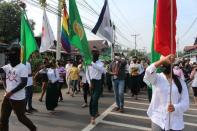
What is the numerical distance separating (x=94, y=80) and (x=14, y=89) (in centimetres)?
343

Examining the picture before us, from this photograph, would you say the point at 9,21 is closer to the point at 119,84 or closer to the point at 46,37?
the point at 46,37

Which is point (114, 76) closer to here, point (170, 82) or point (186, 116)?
point (186, 116)

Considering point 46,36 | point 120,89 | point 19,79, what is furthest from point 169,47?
point 46,36

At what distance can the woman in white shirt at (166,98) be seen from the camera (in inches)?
196

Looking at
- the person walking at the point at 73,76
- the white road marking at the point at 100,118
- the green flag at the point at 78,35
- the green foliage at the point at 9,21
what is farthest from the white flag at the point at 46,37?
the green foliage at the point at 9,21

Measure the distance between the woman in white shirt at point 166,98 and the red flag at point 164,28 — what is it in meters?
0.31

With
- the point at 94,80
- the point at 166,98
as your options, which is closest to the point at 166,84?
the point at 166,98

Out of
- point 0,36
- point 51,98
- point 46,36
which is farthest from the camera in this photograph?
point 0,36

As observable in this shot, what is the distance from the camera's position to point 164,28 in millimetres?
5336

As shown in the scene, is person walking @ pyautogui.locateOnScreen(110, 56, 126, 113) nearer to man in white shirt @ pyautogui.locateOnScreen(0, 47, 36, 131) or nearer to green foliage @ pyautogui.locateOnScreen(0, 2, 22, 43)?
man in white shirt @ pyautogui.locateOnScreen(0, 47, 36, 131)

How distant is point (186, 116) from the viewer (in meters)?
11.3

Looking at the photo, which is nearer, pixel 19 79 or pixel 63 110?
pixel 19 79

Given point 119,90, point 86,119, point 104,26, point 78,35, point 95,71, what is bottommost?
point 86,119

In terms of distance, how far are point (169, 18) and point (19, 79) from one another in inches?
125
